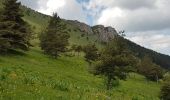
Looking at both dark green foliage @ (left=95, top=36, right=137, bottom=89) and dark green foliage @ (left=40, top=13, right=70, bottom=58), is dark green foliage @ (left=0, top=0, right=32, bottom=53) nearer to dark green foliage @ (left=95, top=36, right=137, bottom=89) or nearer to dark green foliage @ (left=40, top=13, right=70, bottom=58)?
dark green foliage @ (left=40, top=13, right=70, bottom=58)

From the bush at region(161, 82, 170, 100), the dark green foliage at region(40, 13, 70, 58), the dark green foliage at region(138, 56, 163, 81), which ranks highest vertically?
the dark green foliage at region(40, 13, 70, 58)

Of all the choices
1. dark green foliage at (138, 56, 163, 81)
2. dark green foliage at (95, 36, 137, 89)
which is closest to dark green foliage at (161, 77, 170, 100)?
dark green foliage at (95, 36, 137, 89)

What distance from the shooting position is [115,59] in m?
48.3

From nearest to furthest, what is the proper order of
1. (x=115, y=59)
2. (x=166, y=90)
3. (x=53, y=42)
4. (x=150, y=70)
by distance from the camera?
(x=115, y=59), (x=166, y=90), (x=53, y=42), (x=150, y=70)

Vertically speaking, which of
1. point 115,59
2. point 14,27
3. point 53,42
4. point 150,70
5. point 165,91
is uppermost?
point 14,27

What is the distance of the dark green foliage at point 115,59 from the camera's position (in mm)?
48500

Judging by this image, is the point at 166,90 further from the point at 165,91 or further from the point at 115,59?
the point at 115,59

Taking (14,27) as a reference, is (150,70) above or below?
below

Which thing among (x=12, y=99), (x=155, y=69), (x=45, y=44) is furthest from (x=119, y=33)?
(x=155, y=69)

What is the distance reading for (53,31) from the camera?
103 metres

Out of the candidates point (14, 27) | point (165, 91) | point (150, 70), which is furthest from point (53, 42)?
point (150, 70)

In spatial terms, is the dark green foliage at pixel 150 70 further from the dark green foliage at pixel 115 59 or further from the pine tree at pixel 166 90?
the dark green foliage at pixel 115 59

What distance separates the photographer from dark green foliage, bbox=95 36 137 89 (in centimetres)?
4850

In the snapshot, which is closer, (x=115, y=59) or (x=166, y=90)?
(x=115, y=59)
